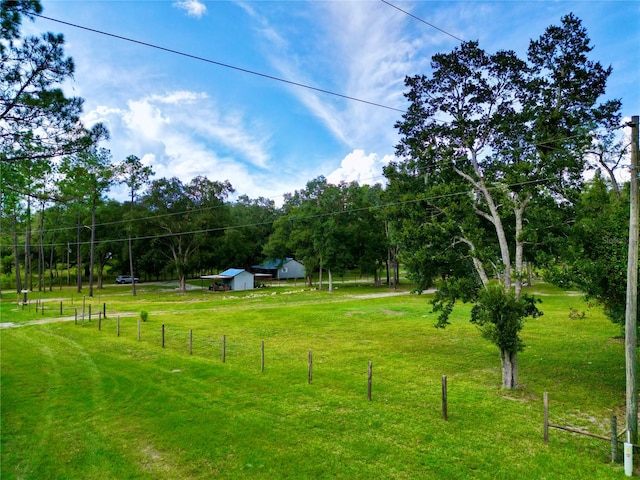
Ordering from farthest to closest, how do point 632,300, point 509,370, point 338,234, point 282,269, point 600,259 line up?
1. point 282,269
2. point 338,234
3. point 509,370
4. point 600,259
5. point 632,300

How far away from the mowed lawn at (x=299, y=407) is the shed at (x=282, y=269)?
45.5 metres

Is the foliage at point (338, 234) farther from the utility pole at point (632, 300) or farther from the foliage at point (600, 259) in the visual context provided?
the utility pole at point (632, 300)

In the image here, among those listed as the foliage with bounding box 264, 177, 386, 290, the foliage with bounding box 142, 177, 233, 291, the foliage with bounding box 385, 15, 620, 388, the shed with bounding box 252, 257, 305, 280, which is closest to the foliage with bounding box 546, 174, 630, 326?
the foliage with bounding box 385, 15, 620, 388

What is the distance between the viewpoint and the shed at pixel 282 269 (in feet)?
211

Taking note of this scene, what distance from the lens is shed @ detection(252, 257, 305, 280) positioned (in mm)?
64375

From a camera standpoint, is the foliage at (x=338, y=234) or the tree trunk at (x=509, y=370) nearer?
the tree trunk at (x=509, y=370)

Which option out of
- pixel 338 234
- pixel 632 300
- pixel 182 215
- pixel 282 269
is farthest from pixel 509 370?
pixel 282 269

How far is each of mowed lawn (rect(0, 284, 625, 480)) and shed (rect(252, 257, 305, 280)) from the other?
45521 millimetres

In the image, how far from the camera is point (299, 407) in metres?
9.44

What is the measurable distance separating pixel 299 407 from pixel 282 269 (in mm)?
56841

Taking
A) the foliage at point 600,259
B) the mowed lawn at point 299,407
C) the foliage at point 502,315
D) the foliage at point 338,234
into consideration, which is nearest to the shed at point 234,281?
the foliage at point 338,234

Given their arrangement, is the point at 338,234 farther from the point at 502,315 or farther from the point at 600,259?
the point at 600,259

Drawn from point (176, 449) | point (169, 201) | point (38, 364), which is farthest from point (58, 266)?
point (176, 449)

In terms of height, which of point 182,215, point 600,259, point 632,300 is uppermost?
point 182,215
